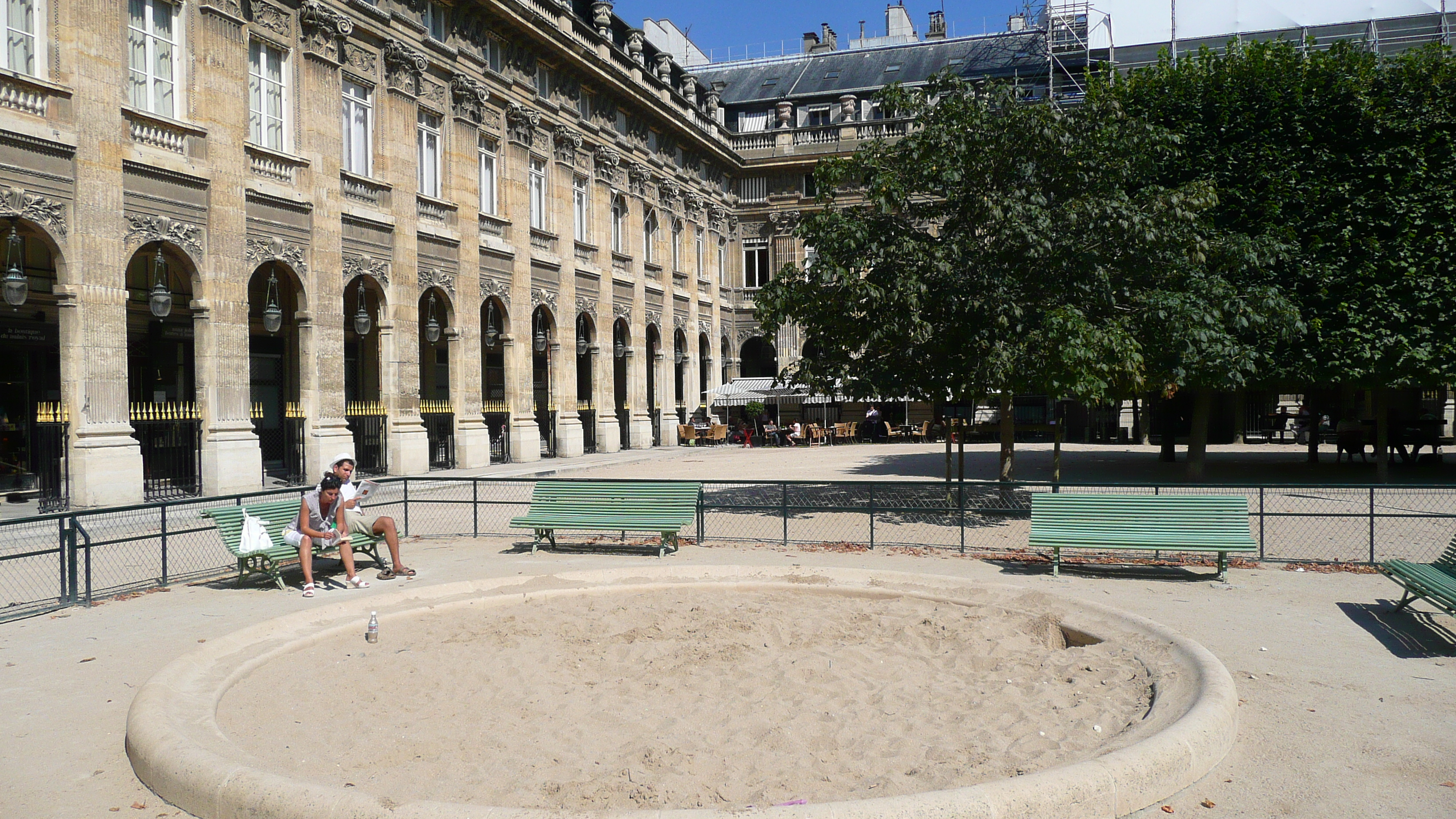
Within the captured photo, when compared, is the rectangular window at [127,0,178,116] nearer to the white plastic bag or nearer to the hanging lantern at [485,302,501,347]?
the hanging lantern at [485,302,501,347]

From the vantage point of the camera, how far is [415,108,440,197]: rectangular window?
79.7 ft

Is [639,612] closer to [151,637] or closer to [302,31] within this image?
[151,637]

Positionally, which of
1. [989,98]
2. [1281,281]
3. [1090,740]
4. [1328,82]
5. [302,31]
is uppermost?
[302,31]

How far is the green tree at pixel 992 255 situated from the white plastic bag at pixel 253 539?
30.1 ft

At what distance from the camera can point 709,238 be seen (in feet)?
142

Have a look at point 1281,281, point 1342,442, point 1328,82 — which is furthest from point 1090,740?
point 1342,442

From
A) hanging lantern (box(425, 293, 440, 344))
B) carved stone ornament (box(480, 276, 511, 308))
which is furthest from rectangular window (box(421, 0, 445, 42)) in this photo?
hanging lantern (box(425, 293, 440, 344))

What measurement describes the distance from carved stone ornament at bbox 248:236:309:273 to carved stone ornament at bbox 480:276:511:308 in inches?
254

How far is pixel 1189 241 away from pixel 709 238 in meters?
29.0

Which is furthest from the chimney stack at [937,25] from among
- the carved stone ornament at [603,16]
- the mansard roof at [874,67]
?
the carved stone ornament at [603,16]

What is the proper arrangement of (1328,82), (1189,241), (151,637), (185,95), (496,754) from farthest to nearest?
(1328,82), (185,95), (1189,241), (151,637), (496,754)

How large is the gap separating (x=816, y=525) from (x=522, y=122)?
19128 millimetres

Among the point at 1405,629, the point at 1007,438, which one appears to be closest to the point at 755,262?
the point at 1007,438

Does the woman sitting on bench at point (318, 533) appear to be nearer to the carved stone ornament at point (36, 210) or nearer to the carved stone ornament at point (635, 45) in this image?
the carved stone ornament at point (36, 210)
